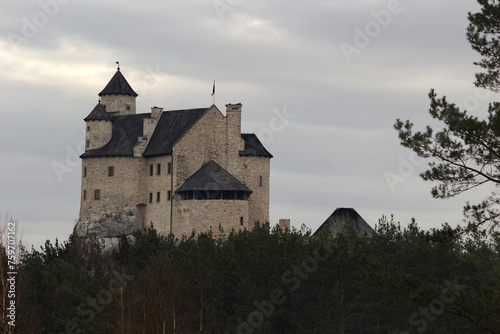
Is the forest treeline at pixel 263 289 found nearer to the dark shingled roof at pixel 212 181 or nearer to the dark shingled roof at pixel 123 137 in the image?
the dark shingled roof at pixel 212 181

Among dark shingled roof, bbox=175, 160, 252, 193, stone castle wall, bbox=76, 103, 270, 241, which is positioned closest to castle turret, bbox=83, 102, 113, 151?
stone castle wall, bbox=76, 103, 270, 241

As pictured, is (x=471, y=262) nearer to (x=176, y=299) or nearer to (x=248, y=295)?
(x=248, y=295)

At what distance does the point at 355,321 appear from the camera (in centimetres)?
5100

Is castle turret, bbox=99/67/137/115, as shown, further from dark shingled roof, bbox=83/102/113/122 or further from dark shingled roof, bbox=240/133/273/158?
dark shingled roof, bbox=240/133/273/158

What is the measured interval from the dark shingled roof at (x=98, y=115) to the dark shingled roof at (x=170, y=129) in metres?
4.74

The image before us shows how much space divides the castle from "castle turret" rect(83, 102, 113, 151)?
87mm

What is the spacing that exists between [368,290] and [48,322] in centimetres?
1539

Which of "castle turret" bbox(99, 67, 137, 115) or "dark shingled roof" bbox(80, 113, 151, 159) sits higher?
"castle turret" bbox(99, 67, 137, 115)

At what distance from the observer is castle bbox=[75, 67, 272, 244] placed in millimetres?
86562

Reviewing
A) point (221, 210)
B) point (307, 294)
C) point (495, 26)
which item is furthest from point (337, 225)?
point (495, 26)

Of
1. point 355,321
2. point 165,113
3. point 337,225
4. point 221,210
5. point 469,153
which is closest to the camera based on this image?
point 469,153

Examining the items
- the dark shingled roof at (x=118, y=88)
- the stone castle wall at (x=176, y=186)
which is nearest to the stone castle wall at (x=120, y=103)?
the dark shingled roof at (x=118, y=88)

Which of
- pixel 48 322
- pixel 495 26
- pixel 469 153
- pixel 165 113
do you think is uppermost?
pixel 165 113

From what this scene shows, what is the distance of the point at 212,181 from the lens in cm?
8656
